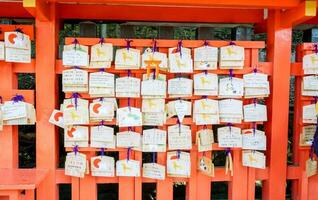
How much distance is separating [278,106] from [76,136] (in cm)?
125

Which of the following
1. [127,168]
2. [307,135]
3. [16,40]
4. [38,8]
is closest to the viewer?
[38,8]

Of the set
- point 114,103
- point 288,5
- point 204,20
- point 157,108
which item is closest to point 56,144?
point 114,103

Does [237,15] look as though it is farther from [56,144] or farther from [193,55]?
[56,144]

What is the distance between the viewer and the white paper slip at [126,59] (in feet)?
7.23

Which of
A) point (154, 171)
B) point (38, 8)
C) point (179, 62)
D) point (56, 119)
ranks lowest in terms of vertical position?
point (154, 171)

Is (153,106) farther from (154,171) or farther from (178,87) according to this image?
(154,171)

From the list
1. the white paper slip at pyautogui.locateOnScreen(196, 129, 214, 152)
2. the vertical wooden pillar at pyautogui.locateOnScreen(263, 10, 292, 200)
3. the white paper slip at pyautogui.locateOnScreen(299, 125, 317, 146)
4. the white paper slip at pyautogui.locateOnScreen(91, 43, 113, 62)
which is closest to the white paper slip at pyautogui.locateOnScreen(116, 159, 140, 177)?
the white paper slip at pyautogui.locateOnScreen(196, 129, 214, 152)

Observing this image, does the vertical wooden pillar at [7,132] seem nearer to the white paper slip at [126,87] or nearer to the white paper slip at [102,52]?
the white paper slip at [102,52]

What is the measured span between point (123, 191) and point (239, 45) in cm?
114

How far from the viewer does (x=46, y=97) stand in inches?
88.0

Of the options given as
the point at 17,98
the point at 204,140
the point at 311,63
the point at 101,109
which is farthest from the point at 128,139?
the point at 311,63

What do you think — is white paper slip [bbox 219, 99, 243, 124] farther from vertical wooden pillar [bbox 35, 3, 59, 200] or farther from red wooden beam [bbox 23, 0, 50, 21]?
red wooden beam [bbox 23, 0, 50, 21]

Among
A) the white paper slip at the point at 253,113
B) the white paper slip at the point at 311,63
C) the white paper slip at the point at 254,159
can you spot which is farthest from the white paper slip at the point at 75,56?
the white paper slip at the point at 311,63

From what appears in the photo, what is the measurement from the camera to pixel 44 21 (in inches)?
87.2
